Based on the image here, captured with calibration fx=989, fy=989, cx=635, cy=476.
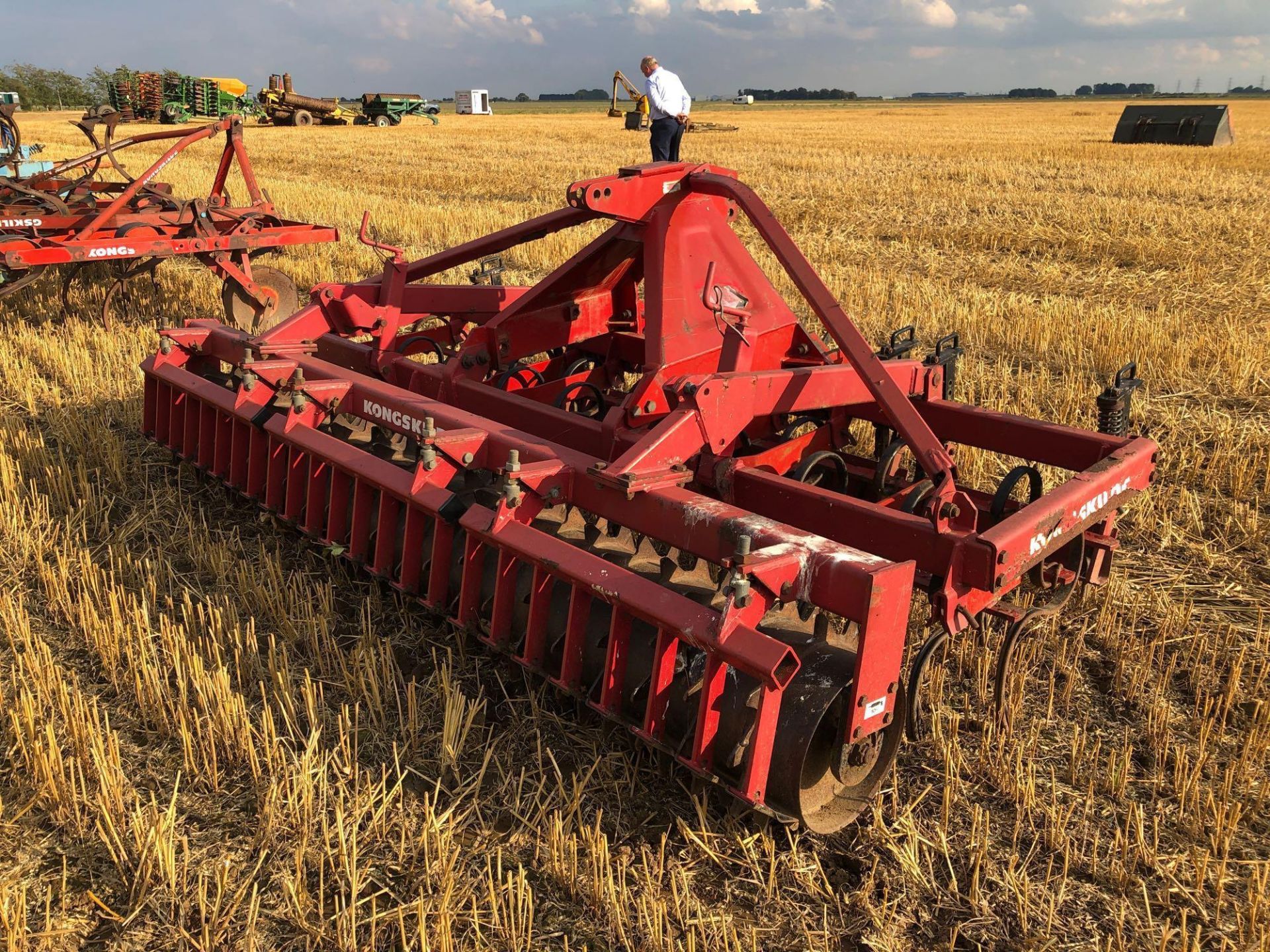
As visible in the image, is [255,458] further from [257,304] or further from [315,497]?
[257,304]

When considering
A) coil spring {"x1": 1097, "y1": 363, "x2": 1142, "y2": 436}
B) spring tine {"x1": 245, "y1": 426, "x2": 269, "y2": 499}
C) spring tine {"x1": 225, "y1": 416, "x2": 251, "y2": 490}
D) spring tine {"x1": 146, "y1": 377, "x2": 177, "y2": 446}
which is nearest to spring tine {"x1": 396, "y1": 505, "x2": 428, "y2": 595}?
spring tine {"x1": 245, "y1": 426, "x2": 269, "y2": 499}

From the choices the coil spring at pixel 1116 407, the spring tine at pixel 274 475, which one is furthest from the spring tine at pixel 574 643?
the coil spring at pixel 1116 407

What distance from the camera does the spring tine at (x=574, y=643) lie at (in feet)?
10.1

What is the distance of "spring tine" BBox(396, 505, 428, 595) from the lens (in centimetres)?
369

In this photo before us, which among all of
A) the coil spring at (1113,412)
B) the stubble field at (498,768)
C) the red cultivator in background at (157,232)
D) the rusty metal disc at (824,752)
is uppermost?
the red cultivator in background at (157,232)

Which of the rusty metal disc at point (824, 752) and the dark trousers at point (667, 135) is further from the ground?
the dark trousers at point (667, 135)

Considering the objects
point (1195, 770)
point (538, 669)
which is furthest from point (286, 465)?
point (1195, 770)

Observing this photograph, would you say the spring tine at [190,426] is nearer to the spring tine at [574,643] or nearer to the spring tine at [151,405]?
the spring tine at [151,405]

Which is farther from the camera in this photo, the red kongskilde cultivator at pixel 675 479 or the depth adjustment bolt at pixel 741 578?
the red kongskilde cultivator at pixel 675 479

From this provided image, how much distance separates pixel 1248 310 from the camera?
8.29m

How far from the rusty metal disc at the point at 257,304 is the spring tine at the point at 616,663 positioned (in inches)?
237

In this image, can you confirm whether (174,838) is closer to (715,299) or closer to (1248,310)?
(715,299)

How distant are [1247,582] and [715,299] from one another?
2.58 meters

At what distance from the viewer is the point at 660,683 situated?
2.81 meters
